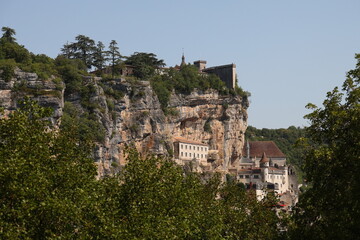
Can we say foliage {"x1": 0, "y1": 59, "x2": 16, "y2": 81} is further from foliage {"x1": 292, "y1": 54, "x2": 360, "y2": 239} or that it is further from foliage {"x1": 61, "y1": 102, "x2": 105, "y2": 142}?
foliage {"x1": 292, "y1": 54, "x2": 360, "y2": 239}

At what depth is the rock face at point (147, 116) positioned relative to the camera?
95188mm

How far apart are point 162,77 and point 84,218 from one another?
9534 centimetres

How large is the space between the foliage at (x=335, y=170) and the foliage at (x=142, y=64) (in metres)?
91.1

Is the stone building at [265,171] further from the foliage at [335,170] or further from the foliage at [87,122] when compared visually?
the foliage at [335,170]

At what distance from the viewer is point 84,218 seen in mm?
34781

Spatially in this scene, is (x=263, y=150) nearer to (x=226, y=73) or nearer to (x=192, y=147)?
(x=226, y=73)

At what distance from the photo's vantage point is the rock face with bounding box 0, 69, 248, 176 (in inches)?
3748

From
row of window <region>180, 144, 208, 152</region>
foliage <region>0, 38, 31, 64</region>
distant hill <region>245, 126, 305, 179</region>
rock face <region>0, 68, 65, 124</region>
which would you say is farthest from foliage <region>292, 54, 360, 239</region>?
distant hill <region>245, 126, 305, 179</region>

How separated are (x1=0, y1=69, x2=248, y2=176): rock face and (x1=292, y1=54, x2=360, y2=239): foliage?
58697 millimetres

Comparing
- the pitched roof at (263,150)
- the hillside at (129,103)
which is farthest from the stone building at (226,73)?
the pitched roof at (263,150)

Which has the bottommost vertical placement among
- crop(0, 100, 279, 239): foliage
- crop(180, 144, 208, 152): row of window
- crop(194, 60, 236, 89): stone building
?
crop(0, 100, 279, 239): foliage

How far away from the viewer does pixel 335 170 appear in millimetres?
32781

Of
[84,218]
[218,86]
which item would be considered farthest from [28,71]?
[84,218]

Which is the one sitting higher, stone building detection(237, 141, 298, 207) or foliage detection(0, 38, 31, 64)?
foliage detection(0, 38, 31, 64)
